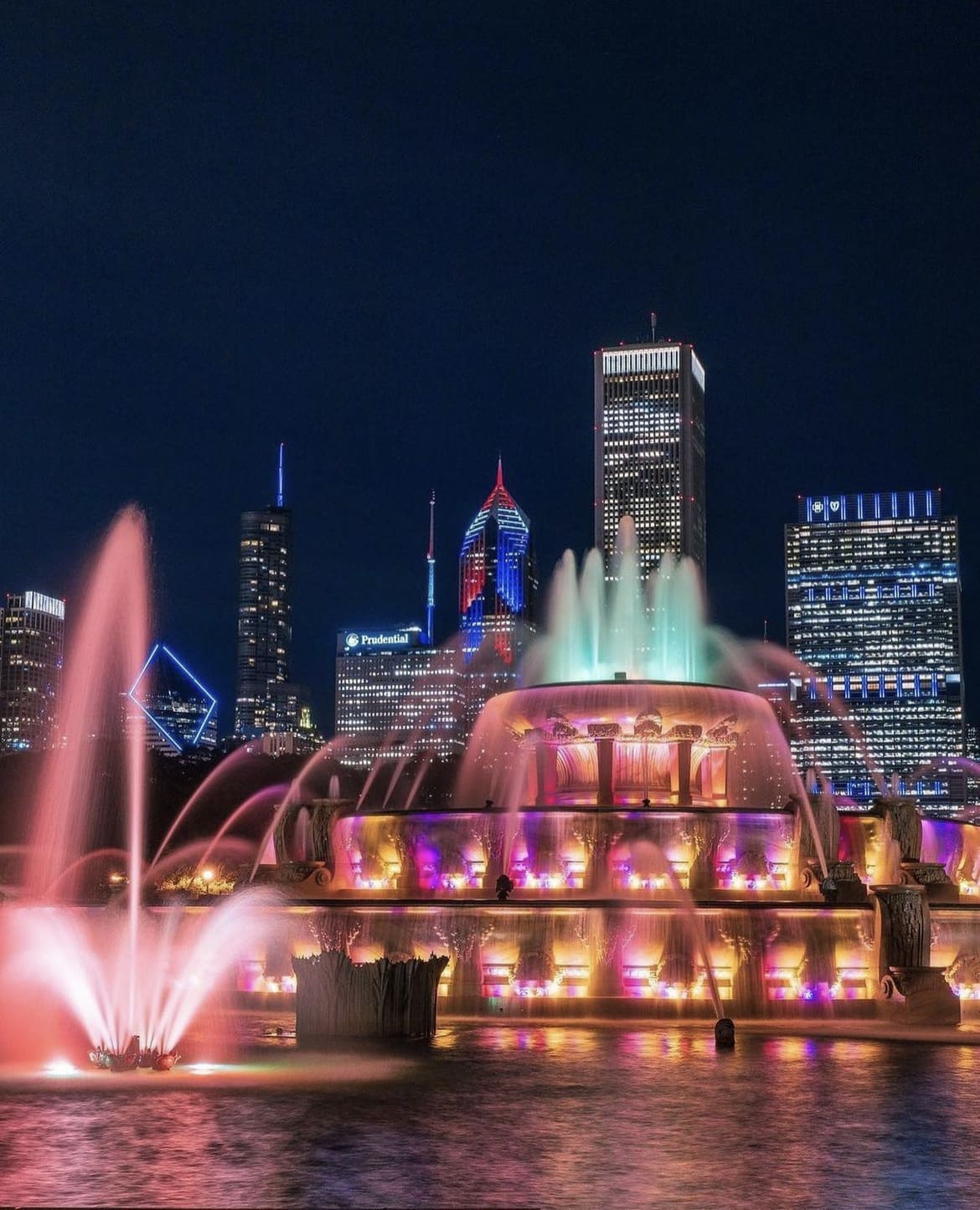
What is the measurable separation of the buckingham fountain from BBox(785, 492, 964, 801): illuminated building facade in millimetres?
139569

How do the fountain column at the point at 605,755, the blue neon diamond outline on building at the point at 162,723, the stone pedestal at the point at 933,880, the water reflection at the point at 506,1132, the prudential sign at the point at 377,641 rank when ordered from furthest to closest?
the prudential sign at the point at 377,641 < the blue neon diamond outline on building at the point at 162,723 < the fountain column at the point at 605,755 < the stone pedestal at the point at 933,880 < the water reflection at the point at 506,1132

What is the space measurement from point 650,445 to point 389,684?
42939mm

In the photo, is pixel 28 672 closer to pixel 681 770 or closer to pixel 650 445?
pixel 650 445

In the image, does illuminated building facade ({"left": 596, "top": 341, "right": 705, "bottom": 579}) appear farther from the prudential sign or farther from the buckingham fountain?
the buckingham fountain

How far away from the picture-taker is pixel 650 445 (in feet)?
636

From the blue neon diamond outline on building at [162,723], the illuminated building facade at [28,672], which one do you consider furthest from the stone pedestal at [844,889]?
the illuminated building facade at [28,672]

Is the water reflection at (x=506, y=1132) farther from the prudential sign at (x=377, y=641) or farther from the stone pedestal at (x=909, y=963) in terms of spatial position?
the prudential sign at (x=377, y=641)

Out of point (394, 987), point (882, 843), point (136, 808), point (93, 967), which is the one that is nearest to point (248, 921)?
point (136, 808)

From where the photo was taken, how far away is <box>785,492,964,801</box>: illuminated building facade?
179750 millimetres

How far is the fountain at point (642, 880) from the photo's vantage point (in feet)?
88.0

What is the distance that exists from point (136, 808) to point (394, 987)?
8.02m

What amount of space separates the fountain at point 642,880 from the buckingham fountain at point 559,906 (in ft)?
0.14

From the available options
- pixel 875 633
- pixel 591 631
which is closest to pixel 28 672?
pixel 875 633

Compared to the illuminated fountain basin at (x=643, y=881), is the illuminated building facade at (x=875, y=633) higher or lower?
higher
